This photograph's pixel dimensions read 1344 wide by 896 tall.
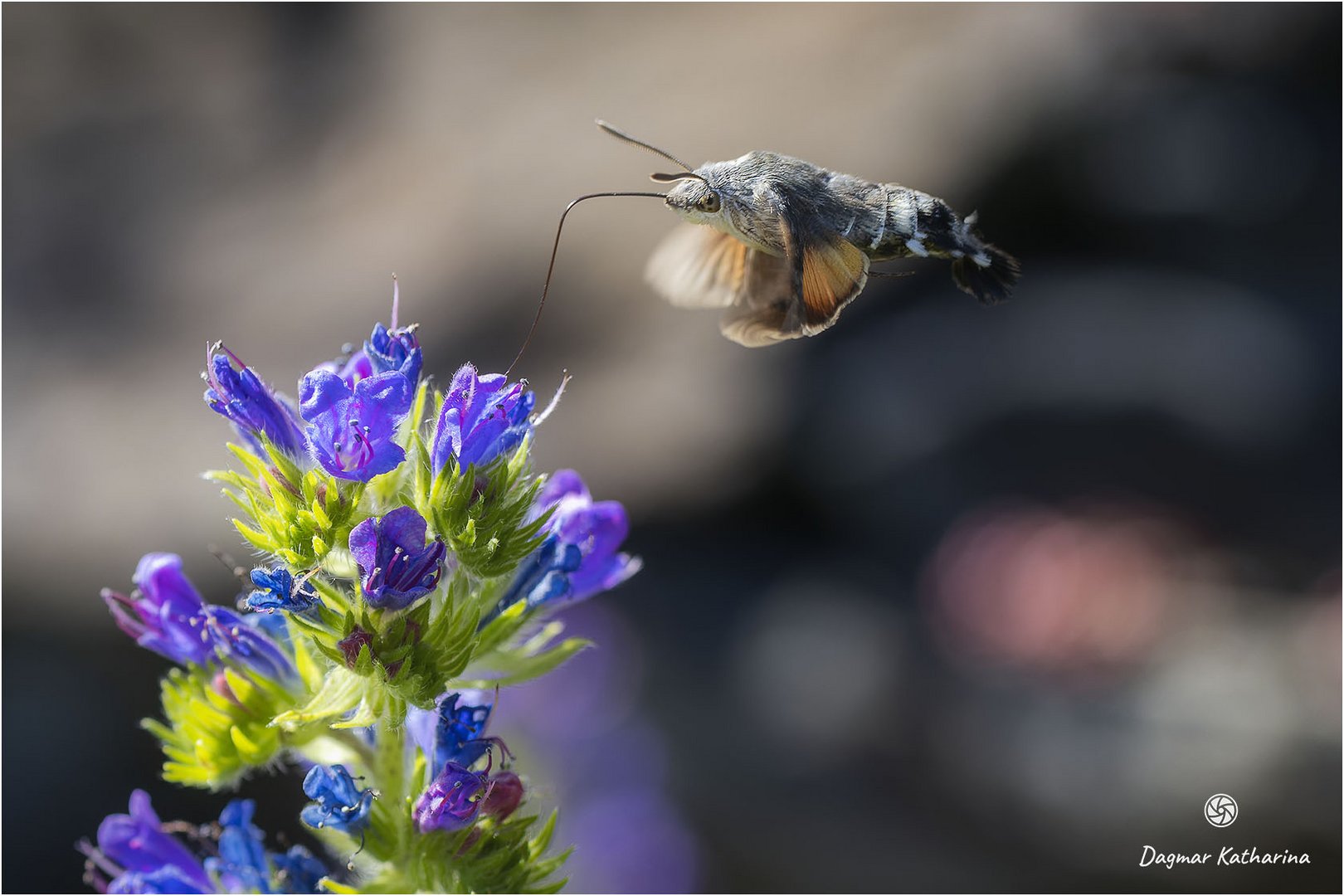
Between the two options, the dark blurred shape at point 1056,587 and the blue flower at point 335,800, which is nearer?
the blue flower at point 335,800

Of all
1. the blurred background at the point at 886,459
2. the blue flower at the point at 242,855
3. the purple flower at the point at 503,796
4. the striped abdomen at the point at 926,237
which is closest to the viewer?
the purple flower at the point at 503,796

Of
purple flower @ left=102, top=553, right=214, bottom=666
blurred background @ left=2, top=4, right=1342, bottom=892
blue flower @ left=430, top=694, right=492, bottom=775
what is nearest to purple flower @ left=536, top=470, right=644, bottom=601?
blue flower @ left=430, top=694, right=492, bottom=775

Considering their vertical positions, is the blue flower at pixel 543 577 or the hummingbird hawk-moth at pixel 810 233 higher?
the hummingbird hawk-moth at pixel 810 233

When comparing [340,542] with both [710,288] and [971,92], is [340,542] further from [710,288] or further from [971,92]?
[971,92]

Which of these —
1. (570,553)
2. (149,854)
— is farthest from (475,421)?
(149,854)

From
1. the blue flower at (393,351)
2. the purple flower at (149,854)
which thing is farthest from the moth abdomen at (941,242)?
the purple flower at (149,854)

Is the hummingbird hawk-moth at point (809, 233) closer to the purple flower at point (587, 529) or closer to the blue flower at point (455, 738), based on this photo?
the purple flower at point (587, 529)

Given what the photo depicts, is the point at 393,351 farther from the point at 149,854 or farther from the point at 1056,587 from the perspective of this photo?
the point at 1056,587

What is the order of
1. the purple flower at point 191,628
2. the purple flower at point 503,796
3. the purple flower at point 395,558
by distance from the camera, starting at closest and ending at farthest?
the purple flower at point 395,558 < the purple flower at point 503,796 < the purple flower at point 191,628

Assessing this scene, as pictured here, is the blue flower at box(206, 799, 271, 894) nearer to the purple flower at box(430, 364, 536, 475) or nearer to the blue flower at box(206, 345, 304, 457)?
the blue flower at box(206, 345, 304, 457)
